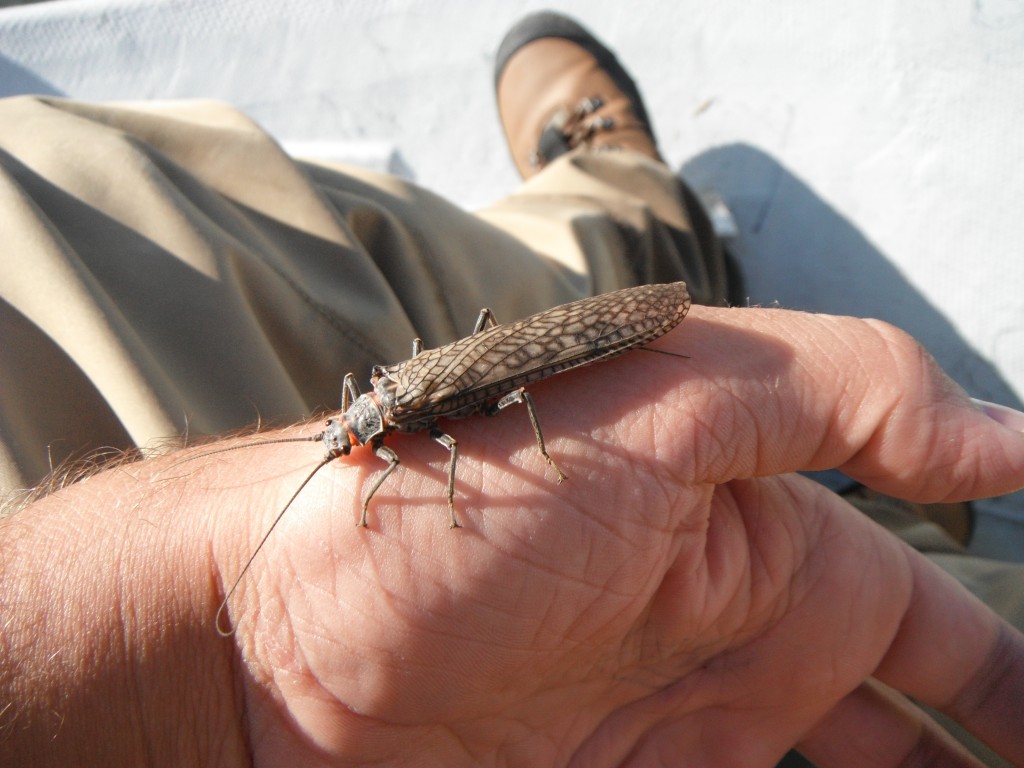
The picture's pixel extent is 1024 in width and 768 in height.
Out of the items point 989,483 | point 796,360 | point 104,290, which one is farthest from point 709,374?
point 104,290

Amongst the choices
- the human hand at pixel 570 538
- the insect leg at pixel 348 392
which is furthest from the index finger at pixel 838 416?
the insect leg at pixel 348 392

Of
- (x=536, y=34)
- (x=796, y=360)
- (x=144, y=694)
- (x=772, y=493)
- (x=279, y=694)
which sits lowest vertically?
(x=772, y=493)

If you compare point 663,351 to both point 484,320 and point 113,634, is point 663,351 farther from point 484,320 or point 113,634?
point 113,634

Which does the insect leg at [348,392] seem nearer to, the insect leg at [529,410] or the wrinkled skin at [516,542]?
the wrinkled skin at [516,542]

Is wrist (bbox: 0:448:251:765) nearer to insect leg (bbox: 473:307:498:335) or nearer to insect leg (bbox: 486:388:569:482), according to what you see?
insect leg (bbox: 486:388:569:482)

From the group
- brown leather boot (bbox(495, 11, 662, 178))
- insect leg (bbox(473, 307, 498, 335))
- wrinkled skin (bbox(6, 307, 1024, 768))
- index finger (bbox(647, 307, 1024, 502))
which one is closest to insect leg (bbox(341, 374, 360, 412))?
wrinkled skin (bbox(6, 307, 1024, 768))

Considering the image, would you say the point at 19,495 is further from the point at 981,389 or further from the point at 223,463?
the point at 981,389

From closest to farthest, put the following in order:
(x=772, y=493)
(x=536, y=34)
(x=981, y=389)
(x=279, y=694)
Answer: (x=279, y=694), (x=772, y=493), (x=981, y=389), (x=536, y=34)
